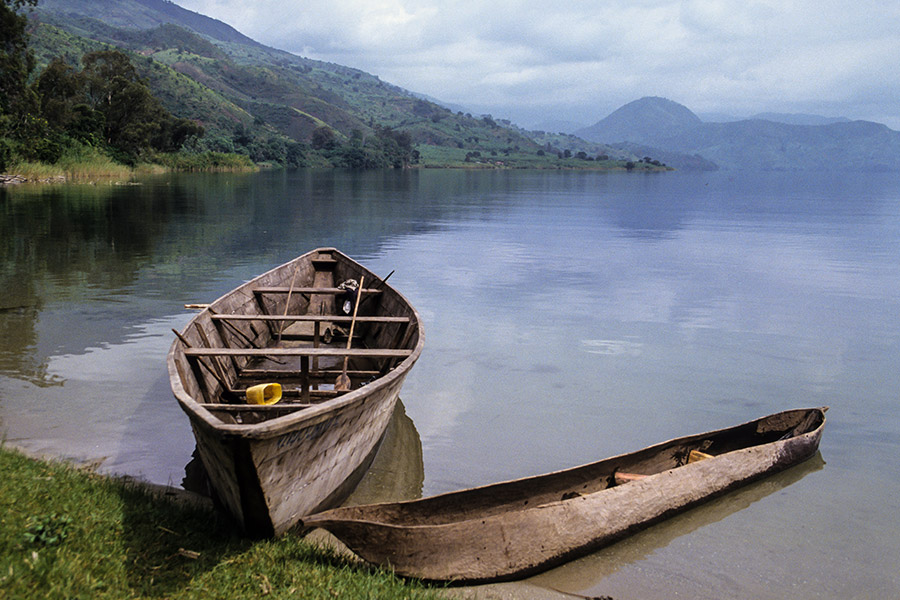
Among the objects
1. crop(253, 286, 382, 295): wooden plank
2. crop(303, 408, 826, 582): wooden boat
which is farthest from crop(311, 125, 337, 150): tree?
crop(303, 408, 826, 582): wooden boat

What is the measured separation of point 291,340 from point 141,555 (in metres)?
6.75

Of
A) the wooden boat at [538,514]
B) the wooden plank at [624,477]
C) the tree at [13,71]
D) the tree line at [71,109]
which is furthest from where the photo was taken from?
the tree line at [71,109]

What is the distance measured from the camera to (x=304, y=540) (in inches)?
231

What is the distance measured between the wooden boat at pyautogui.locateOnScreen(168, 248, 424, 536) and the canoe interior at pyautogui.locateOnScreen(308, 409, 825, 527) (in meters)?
0.54

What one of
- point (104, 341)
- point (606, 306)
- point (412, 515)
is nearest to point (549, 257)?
point (606, 306)

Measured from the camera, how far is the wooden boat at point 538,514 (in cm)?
550

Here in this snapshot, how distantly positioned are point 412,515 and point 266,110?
20157cm

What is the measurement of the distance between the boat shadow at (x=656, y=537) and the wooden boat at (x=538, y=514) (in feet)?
0.39

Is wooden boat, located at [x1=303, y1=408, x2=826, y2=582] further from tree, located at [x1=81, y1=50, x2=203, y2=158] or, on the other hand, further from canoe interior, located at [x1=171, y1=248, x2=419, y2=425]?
tree, located at [x1=81, y1=50, x2=203, y2=158]

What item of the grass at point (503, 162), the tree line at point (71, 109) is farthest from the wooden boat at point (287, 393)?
the grass at point (503, 162)

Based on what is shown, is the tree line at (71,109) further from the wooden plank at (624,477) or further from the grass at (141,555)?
the wooden plank at (624,477)

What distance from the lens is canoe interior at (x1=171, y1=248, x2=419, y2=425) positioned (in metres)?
7.75

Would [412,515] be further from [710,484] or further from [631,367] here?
[631,367]

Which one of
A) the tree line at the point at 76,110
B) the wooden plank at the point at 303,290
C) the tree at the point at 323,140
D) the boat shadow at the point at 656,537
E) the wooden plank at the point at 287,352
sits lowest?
the boat shadow at the point at 656,537
